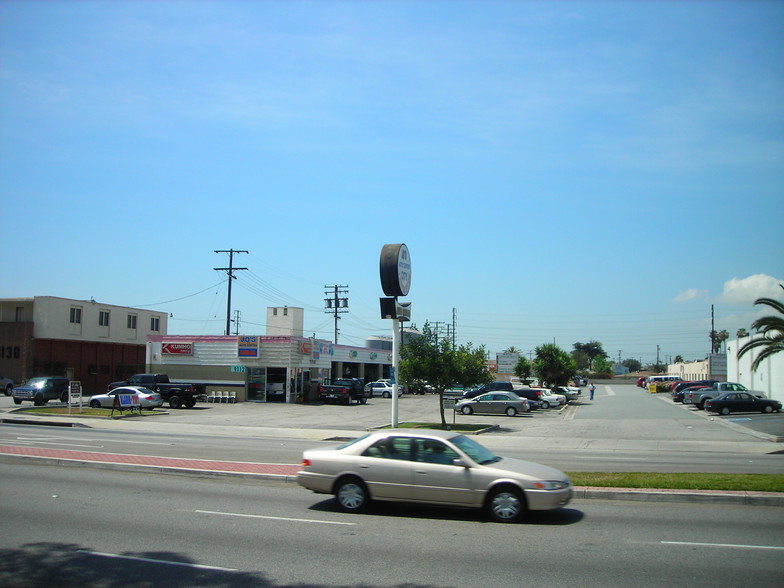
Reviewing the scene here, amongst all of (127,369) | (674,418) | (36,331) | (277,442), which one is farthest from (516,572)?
(127,369)

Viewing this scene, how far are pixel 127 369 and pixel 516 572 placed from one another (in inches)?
2592

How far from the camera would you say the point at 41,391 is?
43.9 metres

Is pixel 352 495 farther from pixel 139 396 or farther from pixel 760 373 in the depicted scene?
pixel 760 373

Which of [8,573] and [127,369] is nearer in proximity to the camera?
[8,573]

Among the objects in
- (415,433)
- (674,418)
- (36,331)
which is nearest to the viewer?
(415,433)

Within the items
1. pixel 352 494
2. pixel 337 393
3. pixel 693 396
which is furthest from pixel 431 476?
pixel 693 396

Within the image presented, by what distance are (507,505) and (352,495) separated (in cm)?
250

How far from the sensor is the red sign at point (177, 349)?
167 ft

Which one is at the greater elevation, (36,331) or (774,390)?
(36,331)

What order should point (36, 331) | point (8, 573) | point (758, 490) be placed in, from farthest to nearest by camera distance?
point (36, 331) < point (758, 490) < point (8, 573)

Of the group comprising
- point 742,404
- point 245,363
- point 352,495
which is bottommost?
point 742,404

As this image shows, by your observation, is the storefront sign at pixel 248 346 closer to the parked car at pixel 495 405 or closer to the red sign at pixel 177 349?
the red sign at pixel 177 349

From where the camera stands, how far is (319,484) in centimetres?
1123

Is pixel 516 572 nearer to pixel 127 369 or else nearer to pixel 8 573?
pixel 8 573
